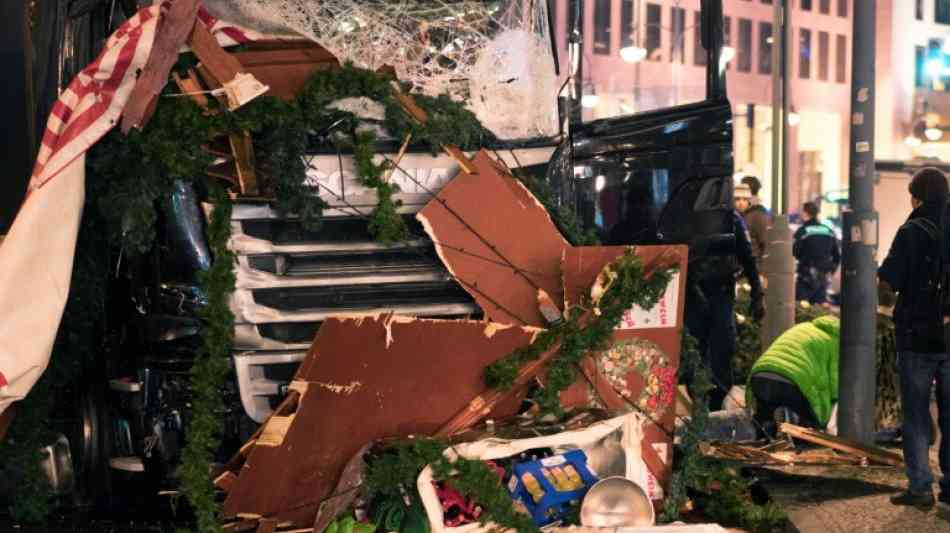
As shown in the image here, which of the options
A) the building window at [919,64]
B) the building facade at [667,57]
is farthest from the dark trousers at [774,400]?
the building window at [919,64]

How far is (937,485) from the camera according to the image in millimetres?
7191

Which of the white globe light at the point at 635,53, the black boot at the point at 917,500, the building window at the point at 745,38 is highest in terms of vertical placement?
the building window at the point at 745,38

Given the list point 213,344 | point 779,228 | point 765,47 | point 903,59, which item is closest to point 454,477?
point 213,344

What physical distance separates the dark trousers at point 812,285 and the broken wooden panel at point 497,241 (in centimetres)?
1057

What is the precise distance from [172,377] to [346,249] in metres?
1.13

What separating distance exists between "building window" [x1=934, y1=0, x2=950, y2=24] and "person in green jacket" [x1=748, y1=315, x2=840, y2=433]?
3503cm

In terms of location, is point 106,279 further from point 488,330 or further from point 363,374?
point 488,330

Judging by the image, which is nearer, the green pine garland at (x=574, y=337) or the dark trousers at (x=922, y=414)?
the green pine garland at (x=574, y=337)

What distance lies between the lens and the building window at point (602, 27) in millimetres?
6895

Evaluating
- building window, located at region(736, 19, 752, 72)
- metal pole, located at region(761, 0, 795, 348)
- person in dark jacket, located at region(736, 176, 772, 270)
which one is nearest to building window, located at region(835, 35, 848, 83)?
building window, located at region(736, 19, 752, 72)

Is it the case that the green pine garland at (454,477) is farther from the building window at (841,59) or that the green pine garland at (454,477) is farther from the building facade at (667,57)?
the building window at (841,59)

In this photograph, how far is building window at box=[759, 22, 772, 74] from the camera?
14.6 meters

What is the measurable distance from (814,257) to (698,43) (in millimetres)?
8678

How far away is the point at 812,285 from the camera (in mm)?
15328
